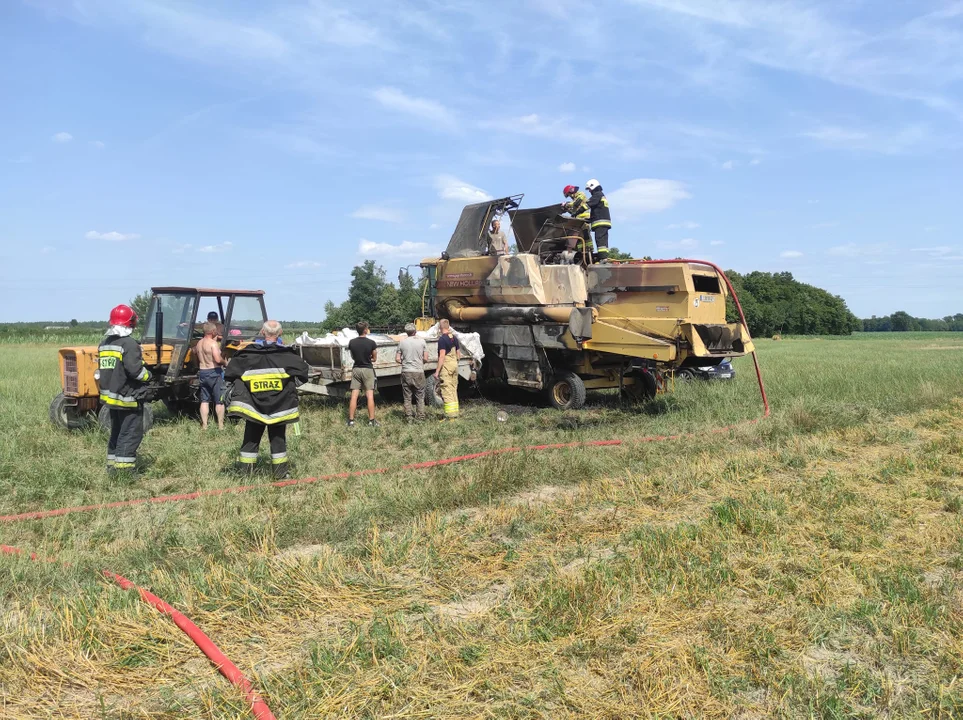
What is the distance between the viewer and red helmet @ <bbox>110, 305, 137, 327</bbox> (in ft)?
22.1

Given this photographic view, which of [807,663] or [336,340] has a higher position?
[336,340]

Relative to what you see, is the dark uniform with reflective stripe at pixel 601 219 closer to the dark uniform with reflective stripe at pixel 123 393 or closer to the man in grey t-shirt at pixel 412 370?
the man in grey t-shirt at pixel 412 370

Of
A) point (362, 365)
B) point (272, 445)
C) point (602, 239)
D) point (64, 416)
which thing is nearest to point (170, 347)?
point (64, 416)

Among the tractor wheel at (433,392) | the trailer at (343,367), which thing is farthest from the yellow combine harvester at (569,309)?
the tractor wheel at (433,392)

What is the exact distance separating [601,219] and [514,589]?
347 inches

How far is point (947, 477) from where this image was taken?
6195 mm

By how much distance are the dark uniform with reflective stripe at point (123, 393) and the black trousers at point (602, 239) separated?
7475 millimetres

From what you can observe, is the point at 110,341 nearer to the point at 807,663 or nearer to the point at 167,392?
the point at 167,392

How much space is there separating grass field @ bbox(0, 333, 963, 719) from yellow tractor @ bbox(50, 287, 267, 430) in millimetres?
2459

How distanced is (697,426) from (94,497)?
23.1ft

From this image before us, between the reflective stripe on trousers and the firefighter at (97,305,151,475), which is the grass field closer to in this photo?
the firefighter at (97,305,151,475)

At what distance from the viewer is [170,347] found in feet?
33.2

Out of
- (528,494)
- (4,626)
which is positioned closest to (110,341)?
(4,626)

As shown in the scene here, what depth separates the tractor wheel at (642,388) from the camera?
1176cm
